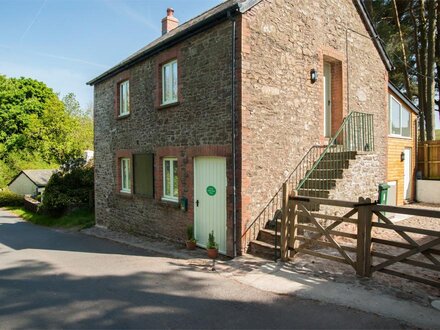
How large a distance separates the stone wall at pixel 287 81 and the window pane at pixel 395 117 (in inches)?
153

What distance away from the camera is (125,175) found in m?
13.5

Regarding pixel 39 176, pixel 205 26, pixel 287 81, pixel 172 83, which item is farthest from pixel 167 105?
pixel 39 176

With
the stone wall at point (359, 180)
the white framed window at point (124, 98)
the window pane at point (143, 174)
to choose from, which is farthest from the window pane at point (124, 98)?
the stone wall at point (359, 180)

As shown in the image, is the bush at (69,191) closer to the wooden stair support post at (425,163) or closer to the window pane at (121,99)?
the window pane at (121,99)

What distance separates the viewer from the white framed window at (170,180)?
10562 mm

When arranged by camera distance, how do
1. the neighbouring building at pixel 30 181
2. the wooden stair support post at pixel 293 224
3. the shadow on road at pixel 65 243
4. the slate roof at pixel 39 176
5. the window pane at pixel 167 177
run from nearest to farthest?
the wooden stair support post at pixel 293 224, the shadow on road at pixel 65 243, the window pane at pixel 167 177, the neighbouring building at pixel 30 181, the slate roof at pixel 39 176

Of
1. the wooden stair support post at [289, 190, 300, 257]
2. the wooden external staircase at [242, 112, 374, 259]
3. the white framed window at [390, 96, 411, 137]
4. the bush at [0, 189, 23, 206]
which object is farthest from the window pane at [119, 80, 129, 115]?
the bush at [0, 189, 23, 206]

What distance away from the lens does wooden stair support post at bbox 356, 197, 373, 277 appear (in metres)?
6.36

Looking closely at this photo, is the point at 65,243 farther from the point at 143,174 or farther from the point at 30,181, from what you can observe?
the point at 30,181

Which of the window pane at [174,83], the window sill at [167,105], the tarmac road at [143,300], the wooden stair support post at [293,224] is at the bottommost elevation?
the tarmac road at [143,300]

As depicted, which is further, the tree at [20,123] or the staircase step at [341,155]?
the tree at [20,123]

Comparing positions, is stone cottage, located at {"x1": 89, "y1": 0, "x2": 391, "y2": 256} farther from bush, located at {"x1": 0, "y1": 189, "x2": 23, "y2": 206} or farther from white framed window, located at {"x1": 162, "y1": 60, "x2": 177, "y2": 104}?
bush, located at {"x1": 0, "y1": 189, "x2": 23, "y2": 206}

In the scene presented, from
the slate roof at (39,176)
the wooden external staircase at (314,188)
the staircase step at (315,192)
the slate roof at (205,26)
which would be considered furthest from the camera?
the slate roof at (39,176)

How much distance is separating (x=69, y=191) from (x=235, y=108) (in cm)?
1366
